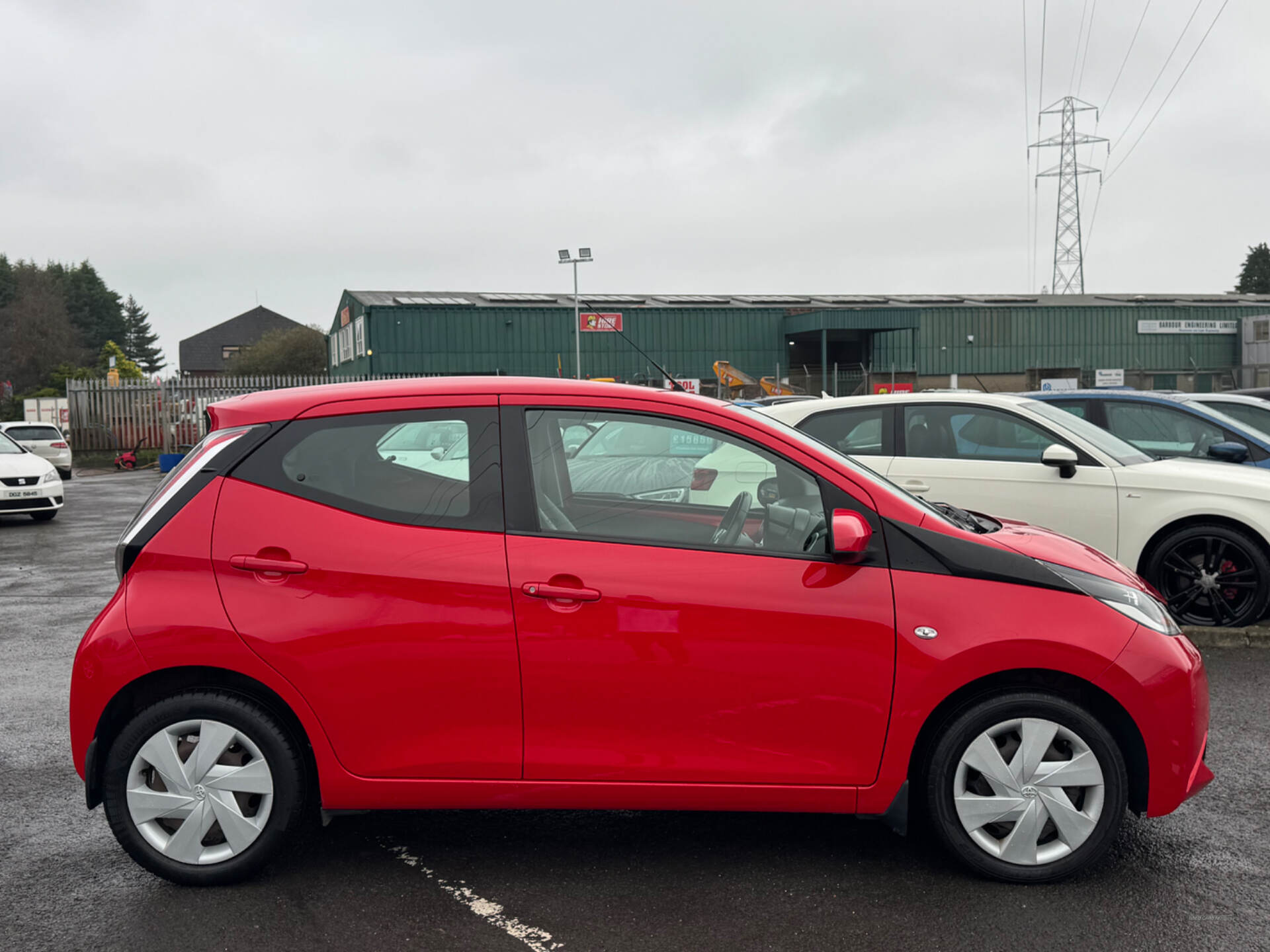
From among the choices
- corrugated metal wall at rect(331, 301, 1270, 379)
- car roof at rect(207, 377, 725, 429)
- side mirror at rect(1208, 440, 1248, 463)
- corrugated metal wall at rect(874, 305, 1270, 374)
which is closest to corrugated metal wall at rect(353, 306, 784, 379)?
corrugated metal wall at rect(331, 301, 1270, 379)

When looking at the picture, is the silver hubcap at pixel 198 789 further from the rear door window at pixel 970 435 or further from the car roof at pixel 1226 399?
the car roof at pixel 1226 399

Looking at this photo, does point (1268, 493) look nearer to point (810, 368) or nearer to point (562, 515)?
point (562, 515)

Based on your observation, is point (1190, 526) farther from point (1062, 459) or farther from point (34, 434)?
point (34, 434)

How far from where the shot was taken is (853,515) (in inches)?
128

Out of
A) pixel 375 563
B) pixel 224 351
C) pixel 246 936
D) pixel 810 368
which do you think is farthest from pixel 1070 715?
pixel 224 351

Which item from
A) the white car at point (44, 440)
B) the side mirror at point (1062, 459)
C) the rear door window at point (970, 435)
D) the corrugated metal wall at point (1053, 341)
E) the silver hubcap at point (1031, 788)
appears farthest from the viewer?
the corrugated metal wall at point (1053, 341)

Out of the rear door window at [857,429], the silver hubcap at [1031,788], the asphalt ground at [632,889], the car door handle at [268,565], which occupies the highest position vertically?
the rear door window at [857,429]

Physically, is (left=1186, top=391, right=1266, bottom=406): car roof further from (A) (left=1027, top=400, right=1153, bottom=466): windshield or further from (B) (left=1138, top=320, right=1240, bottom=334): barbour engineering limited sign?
(B) (left=1138, top=320, right=1240, bottom=334): barbour engineering limited sign

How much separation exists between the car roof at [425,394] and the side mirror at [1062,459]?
381cm

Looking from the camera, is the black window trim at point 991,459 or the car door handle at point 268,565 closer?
the car door handle at point 268,565

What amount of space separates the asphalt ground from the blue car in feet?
14.4

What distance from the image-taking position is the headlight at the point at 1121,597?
10.9 feet

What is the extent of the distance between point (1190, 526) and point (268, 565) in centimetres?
569

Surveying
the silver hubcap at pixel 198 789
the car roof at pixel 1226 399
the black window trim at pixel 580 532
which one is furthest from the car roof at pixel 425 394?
the car roof at pixel 1226 399
